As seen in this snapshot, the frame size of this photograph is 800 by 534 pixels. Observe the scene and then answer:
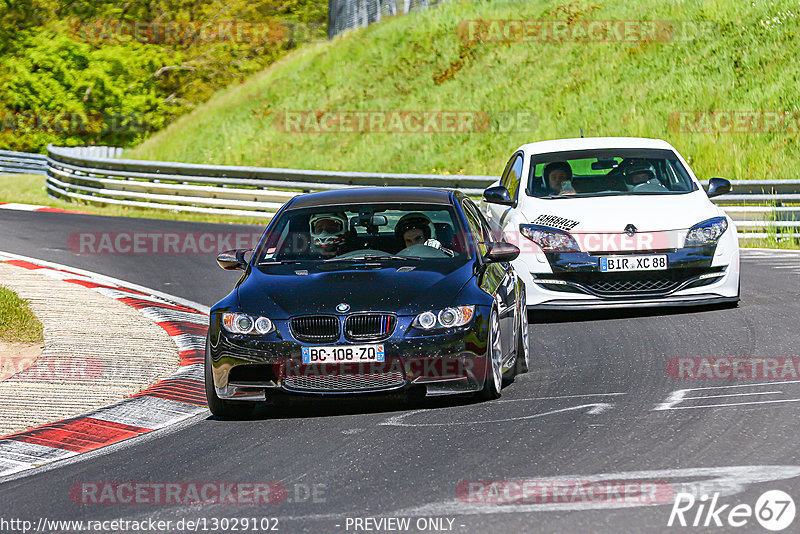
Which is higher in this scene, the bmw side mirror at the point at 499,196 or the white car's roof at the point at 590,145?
the white car's roof at the point at 590,145

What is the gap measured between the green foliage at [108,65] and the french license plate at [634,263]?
42178 mm

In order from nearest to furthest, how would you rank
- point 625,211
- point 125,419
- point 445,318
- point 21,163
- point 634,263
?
point 445,318
point 125,419
point 634,263
point 625,211
point 21,163

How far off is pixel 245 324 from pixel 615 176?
18.9 feet

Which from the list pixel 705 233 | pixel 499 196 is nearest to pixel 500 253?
pixel 705 233

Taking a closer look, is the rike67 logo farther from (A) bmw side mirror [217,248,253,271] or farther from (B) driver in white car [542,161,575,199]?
(B) driver in white car [542,161,575,199]

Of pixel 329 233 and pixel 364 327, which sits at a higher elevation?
pixel 329 233

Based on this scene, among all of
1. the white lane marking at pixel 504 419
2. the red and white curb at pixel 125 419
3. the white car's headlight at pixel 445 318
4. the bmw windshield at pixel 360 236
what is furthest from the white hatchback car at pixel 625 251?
the white car's headlight at pixel 445 318

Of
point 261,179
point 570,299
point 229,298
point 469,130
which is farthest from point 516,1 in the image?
point 229,298

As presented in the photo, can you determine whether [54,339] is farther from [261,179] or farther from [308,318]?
[261,179]

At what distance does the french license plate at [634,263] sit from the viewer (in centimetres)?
1097

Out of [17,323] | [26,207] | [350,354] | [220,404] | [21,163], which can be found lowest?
[220,404]

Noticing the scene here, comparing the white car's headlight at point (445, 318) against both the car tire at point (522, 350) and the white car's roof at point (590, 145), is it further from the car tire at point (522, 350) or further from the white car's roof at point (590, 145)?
the white car's roof at point (590, 145)

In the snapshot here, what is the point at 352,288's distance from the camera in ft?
25.7

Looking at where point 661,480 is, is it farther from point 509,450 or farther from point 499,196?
point 499,196
